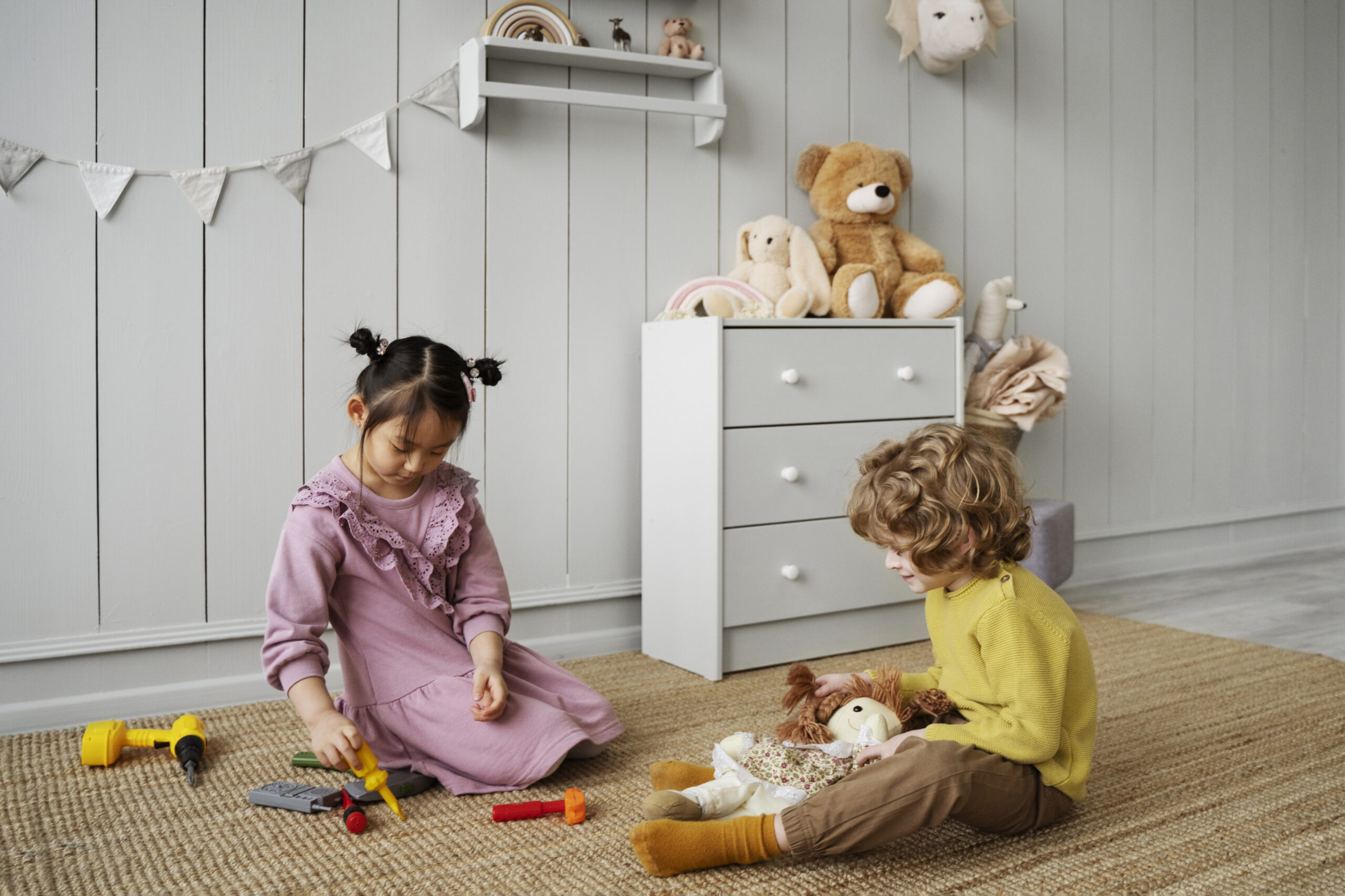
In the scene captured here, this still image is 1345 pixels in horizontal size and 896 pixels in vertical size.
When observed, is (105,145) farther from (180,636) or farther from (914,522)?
(914,522)

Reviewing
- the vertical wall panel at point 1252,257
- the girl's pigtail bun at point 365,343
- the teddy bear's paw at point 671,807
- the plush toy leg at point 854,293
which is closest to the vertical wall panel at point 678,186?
the plush toy leg at point 854,293

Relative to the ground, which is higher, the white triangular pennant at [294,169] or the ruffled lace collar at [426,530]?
the white triangular pennant at [294,169]

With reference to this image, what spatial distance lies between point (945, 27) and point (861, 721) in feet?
5.71

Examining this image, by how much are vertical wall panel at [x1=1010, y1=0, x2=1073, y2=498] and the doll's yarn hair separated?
4.55 ft

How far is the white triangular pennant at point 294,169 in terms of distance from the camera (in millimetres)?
1928

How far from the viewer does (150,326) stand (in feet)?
→ 6.08

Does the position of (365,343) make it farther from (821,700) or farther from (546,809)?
(821,700)

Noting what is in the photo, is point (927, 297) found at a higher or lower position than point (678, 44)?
lower

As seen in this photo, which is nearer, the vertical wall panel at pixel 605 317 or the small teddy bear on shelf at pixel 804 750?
the small teddy bear on shelf at pixel 804 750

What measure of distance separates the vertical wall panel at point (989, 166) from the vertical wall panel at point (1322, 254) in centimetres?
140

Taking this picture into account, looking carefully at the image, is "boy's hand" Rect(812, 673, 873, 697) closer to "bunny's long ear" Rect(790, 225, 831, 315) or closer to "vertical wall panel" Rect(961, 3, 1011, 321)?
"bunny's long ear" Rect(790, 225, 831, 315)

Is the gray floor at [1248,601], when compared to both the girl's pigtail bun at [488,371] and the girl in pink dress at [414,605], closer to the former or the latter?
the girl in pink dress at [414,605]

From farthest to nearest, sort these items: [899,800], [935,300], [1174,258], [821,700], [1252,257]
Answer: [1252,257] → [1174,258] → [935,300] → [821,700] → [899,800]

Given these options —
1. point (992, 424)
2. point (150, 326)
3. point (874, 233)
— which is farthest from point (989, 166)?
point (150, 326)
